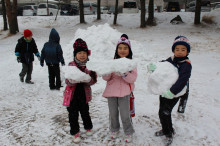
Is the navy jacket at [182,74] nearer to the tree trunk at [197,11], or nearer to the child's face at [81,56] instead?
the child's face at [81,56]

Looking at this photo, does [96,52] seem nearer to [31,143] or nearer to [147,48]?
[147,48]

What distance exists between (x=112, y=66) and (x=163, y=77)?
2.49ft

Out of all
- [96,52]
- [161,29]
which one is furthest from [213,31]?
[96,52]

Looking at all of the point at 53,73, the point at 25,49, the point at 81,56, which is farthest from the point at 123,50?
the point at 25,49

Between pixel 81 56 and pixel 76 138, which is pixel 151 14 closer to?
pixel 81 56

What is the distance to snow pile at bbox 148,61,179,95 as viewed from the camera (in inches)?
113

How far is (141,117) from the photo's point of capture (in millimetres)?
4168

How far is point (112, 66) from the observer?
9.32 ft

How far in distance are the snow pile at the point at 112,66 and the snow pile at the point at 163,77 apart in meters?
0.39

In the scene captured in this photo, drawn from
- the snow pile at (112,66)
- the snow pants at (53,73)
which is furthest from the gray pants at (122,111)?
the snow pants at (53,73)

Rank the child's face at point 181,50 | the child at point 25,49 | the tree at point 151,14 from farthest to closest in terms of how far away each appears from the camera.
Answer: the tree at point 151,14 → the child at point 25,49 → the child's face at point 181,50

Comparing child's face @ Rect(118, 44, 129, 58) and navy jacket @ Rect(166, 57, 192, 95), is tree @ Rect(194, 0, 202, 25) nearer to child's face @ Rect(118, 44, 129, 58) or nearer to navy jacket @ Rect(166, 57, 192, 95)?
navy jacket @ Rect(166, 57, 192, 95)

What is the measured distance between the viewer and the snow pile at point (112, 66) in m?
2.80

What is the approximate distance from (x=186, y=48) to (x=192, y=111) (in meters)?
2.09
